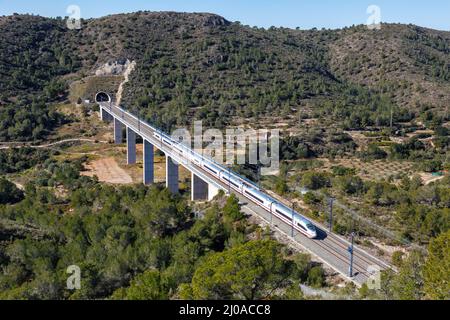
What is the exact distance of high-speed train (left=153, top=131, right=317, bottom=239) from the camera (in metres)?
34.7

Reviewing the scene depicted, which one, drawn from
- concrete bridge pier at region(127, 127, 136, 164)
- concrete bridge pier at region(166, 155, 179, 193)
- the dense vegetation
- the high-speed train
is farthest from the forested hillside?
the dense vegetation

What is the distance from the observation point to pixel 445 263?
73.0 ft

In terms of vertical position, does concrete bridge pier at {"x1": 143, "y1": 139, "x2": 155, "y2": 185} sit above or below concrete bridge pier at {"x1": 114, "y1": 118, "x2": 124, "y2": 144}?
below

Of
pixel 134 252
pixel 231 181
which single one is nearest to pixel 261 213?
pixel 231 181

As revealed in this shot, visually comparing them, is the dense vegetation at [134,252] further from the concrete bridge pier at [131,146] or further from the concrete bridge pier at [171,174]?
the concrete bridge pier at [131,146]

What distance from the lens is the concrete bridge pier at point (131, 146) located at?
72.5 meters

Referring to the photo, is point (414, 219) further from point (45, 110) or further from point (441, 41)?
point (441, 41)

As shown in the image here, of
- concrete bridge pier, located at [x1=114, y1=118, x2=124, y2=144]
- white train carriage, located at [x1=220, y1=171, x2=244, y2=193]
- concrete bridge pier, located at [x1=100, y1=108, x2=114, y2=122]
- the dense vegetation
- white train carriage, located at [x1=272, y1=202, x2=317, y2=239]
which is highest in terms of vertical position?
concrete bridge pier, located at [x1=100, y1=108, x2=114, y2=122]

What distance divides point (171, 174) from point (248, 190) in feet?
55.2

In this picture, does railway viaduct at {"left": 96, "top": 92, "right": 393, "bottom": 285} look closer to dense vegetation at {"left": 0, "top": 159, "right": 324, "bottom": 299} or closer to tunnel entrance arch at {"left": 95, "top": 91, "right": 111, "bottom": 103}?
dense vegetation at {"left": 0, "top": 159, "right": 324, "bottom": 299}

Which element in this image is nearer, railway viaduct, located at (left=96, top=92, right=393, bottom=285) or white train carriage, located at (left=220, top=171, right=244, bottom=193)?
railway viaduct, located at (left=96, top=92, right=393, bottom=285)

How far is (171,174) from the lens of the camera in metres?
57.1

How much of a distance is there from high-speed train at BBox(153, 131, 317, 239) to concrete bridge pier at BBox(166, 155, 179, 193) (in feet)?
5.09

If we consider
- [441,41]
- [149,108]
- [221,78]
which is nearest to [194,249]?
[149,108]
